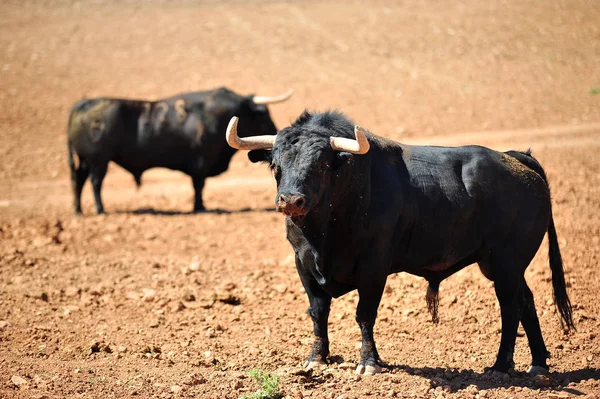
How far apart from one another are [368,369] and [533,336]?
5.35 ft

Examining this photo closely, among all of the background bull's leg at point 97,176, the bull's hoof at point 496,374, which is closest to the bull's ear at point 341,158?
the bull's hoof at point 496,374

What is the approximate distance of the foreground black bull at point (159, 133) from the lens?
Result: 15109 mm

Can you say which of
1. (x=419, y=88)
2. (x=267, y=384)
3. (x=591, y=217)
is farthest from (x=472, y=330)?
(x=419, y=88)

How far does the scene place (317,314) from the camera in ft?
23.6

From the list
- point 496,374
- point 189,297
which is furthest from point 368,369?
point 189,297

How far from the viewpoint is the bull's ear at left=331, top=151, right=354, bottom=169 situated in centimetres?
666

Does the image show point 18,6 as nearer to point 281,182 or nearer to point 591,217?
point 591,217

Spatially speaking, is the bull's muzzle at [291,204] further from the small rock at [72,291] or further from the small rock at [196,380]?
the small rock at [72,291]

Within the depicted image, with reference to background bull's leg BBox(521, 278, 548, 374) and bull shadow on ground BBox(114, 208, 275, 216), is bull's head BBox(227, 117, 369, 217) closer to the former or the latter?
background bull's leg BBox(521, 278, 548, 374)

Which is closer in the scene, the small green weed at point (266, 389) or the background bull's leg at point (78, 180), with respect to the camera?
the small green weed at point (266, 389)

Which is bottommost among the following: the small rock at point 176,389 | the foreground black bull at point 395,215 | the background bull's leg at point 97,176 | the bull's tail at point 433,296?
the background bull's leg at point 97,176

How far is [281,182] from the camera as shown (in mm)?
6516

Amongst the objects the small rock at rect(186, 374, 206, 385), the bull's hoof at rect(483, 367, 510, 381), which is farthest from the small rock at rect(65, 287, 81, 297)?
the bull's hoof at rect(483, 367, 510, 381)

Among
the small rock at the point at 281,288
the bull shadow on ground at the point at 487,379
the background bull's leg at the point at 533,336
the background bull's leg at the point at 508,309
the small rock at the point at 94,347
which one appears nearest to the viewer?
the bull shadow on ground at the point at 487,379
